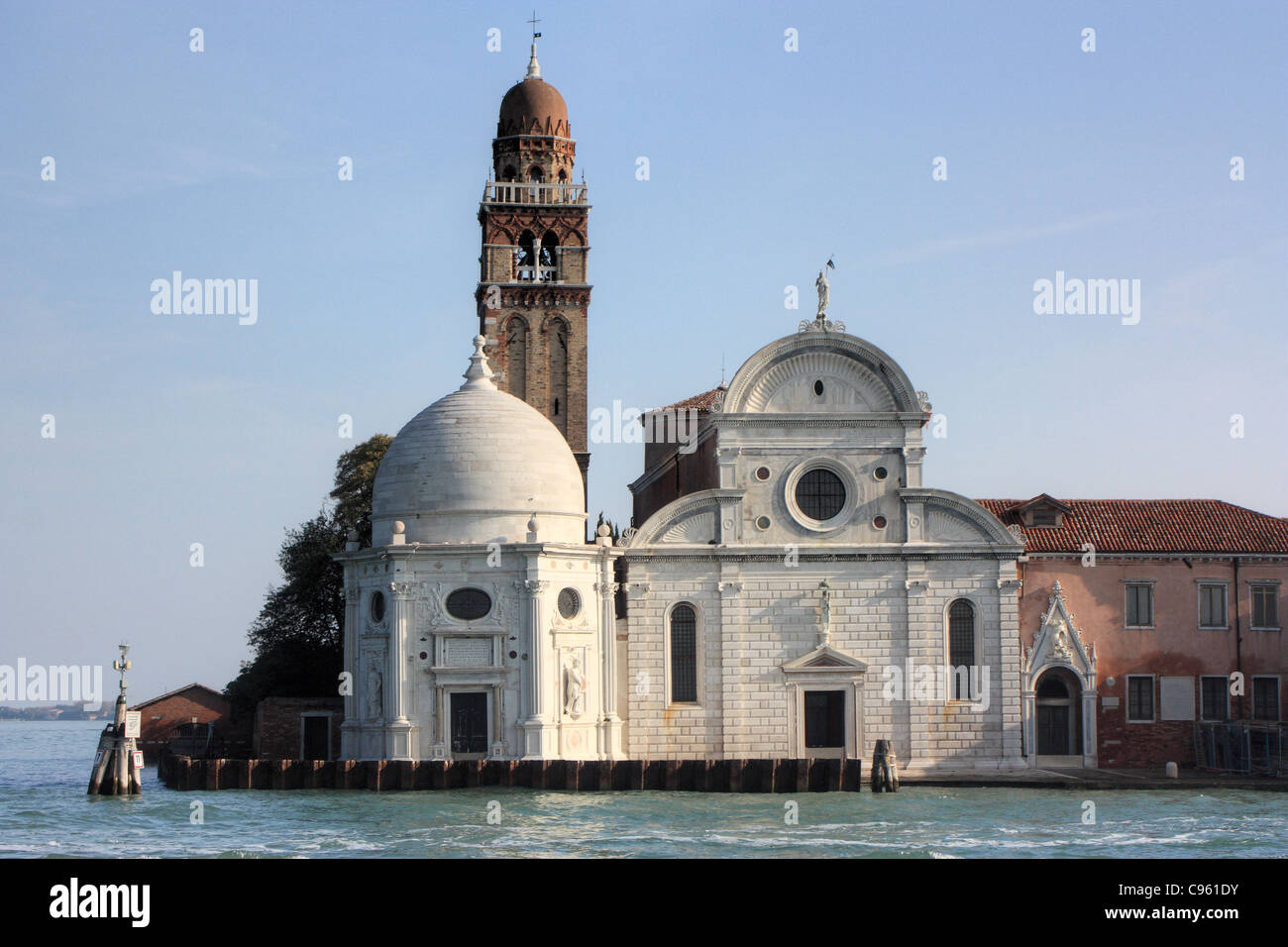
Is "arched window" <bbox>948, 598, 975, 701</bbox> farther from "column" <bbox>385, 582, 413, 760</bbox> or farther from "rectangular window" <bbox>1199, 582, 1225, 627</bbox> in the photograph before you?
"column" <bbox>385, 582, 413, 760</bbox>

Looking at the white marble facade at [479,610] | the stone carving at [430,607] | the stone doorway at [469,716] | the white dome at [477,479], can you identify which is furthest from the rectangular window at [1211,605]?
the stone carving at [430,607]

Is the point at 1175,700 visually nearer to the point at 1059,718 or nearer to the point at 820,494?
the point at 1059,718

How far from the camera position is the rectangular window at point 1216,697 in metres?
47.3

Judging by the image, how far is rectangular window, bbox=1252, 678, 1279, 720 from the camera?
47531 mm

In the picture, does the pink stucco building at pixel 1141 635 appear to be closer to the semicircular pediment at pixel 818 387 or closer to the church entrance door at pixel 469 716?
the semicircular pediment at pixel 818 387

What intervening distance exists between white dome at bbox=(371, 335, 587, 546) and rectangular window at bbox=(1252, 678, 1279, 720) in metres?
18.6

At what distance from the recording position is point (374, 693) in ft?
145

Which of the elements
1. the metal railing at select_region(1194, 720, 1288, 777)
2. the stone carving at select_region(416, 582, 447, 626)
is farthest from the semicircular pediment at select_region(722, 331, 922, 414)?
the metal railing at select_region(1194, 720, 1288, 777)

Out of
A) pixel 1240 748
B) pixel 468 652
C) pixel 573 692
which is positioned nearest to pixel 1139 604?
pixel 1240 748

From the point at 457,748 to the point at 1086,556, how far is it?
17.4 metres

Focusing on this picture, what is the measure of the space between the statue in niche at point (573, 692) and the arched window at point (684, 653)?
2987mm

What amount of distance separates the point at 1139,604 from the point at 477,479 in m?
18.1
